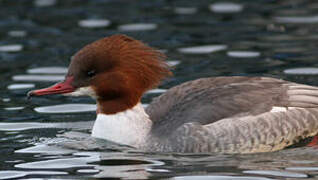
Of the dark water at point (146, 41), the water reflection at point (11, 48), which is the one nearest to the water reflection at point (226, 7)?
the dark water at point (146, 41)

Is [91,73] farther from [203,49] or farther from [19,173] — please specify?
[203,49]

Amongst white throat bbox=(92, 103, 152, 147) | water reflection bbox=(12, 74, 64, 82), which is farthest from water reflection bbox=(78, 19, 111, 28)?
white throat bbox=(92, 103, 152, 147)

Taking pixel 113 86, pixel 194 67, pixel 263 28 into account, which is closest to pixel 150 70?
pixel 113 86

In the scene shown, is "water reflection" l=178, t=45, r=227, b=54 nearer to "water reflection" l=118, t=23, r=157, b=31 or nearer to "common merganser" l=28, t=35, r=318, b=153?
"water reflection" l=118, t=23, r=157, b=31

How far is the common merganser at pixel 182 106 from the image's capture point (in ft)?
29.5

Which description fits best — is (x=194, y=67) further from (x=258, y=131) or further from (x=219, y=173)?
(x=219, y=173)

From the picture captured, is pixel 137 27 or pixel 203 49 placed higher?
pixel 137 27

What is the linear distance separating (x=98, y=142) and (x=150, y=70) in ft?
3.20

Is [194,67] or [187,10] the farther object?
[187,10]

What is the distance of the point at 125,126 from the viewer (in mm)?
9273

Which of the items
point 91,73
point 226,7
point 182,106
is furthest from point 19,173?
point 226,7

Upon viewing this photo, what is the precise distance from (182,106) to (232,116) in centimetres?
55

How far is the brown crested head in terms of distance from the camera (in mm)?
9094

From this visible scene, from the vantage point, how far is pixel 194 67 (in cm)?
1262
